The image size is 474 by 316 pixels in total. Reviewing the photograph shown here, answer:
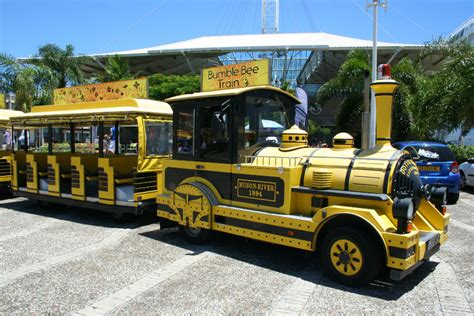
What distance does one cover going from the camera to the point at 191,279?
484 cm

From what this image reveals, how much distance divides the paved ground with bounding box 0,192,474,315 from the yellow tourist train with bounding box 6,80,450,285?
0.33 meters

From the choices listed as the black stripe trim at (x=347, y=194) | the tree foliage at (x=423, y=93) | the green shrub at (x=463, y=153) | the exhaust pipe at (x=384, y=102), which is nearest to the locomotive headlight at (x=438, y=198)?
the exhaust pipe at (x=384, y=102)

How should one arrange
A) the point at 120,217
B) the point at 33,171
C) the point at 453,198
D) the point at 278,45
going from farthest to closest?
the point at 278,45, the point at 453,198, the point at 33,171, the point at 120,217

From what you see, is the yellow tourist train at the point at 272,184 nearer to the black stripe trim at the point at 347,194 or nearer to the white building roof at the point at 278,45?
the black stripe trim at the point at 347,194

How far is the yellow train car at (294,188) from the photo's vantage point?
4.48 meters

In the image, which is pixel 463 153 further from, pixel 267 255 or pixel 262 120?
pixel 267 255

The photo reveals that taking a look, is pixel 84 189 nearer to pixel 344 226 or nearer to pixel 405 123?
pixel 344 226

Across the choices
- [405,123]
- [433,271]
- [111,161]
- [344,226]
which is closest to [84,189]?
[111,161]

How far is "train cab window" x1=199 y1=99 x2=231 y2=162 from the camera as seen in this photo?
5.84m

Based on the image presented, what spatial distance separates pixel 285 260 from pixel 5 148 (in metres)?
9.68

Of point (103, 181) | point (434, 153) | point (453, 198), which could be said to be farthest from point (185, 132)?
point (453, 198)

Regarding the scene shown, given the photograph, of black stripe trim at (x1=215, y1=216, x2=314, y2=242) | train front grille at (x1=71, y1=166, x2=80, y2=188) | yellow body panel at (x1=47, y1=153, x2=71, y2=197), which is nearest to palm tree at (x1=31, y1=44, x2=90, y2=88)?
yellow body panel at (x1=47, y1=153, x2=71, y2=197)

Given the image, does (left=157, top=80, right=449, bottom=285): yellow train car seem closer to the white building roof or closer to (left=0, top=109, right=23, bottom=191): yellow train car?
(left=0, top=109, right=23, bottom=191): yellow train car

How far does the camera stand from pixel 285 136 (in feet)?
19.2
